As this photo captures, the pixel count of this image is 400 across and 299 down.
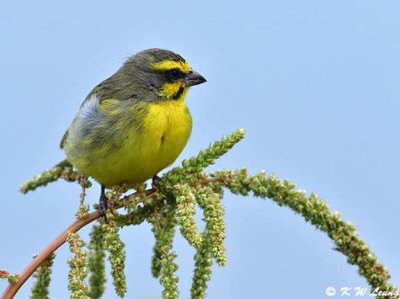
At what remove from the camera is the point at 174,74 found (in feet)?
11.7

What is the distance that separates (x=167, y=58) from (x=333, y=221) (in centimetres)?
202

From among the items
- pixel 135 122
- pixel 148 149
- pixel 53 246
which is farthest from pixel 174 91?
pixel 53 246

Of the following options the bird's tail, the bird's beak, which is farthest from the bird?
the bird's tail

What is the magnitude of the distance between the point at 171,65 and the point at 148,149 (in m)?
0.65

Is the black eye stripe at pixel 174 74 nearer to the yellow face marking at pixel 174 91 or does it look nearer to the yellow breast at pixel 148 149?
the yellow face marking at pixel 174 91

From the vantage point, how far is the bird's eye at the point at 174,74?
3.57 metres

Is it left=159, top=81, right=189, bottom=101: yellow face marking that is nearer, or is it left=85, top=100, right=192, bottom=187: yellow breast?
left=85, top=100, right=192, bottom=187: yellow breast

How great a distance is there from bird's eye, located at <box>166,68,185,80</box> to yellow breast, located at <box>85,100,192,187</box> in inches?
7.8

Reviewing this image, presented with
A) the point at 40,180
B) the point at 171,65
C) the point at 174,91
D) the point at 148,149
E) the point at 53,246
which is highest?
the point at 171,65

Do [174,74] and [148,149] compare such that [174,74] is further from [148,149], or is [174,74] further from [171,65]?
[148,149]

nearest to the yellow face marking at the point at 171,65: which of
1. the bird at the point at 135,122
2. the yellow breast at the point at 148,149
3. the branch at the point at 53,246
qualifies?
the bird at the point at 135,122

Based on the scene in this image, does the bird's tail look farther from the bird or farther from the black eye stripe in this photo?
the black eye stripe

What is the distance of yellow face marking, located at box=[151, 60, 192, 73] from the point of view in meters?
3.58

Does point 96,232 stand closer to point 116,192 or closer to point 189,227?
point 116,192
